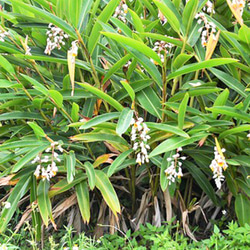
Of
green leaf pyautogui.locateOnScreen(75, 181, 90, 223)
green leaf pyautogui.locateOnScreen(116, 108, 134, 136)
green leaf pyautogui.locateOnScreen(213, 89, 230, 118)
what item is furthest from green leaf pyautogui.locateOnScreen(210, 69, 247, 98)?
green leaf pyautogui.locateOnScreen(75, 181, 90, 223)

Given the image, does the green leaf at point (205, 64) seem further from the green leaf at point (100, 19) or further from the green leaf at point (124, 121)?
the green leaf at point (100, 19)

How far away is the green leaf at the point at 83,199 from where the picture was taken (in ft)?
6.12

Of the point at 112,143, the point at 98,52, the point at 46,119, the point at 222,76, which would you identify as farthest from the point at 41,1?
the point at 222,76

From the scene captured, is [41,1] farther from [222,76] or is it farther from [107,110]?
[222,76]

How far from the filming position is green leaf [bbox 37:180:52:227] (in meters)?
1.86

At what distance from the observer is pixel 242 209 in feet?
6.33

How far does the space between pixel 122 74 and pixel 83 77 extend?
28 centimetres

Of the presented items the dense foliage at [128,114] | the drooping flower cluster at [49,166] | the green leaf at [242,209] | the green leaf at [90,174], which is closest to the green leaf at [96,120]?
the dense foliage at [128,114]

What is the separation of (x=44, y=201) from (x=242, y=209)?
3.12 ft

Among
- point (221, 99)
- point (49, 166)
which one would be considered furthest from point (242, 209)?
point (49, 166)

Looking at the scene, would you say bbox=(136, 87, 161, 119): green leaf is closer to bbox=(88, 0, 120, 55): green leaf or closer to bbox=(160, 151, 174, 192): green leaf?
bbox=(160, 151, 174, 192): green leaf

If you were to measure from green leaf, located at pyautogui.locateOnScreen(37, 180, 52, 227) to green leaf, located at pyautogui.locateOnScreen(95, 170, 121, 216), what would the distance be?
0.85 feet

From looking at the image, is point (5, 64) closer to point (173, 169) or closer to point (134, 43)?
point (134, 43)

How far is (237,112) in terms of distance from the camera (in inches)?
67.3
